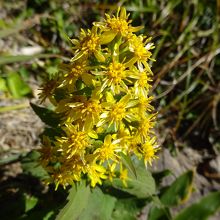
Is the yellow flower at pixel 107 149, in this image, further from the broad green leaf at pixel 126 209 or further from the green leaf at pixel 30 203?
the green leaf at pixel 30 203

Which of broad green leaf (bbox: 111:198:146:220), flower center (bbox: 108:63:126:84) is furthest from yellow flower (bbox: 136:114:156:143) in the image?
broad green leaf (bbox: 111:198:146:220)

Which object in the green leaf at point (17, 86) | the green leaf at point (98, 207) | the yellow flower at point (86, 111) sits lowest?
the green leaf at point (98, 207)

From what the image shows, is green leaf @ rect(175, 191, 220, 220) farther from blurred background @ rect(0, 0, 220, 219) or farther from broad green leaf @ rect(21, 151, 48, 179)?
broad green leaf @ rect(21, 151, 48, 179)

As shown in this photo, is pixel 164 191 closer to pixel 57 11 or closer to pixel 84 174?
pixel 84 174

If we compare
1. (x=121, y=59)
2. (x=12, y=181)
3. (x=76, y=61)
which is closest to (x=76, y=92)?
(x=76, y=61)

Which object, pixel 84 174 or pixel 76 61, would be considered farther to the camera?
pixel 84 174

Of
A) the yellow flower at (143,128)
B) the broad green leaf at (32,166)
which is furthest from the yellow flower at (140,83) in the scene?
the broad green leaf at (32,166)
